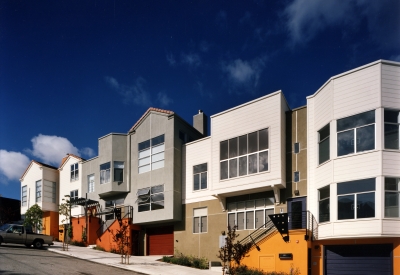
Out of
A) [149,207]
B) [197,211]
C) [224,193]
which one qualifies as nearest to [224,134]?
[224,193]

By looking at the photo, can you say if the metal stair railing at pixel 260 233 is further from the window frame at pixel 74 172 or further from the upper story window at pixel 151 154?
the window frame at pixel 74 172

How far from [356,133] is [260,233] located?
7.79 metres

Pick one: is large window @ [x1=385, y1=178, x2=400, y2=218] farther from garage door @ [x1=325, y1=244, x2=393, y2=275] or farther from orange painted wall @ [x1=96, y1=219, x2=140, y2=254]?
orange painted wall @ [x1=96, y1=219, x2=140, y2=254]

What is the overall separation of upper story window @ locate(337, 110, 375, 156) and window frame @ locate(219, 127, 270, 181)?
446cm

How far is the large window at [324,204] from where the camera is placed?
1895 centimetres

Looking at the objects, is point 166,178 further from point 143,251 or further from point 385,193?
point 385,193

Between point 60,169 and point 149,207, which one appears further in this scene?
point 60,169

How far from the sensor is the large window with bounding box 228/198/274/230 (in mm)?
22542

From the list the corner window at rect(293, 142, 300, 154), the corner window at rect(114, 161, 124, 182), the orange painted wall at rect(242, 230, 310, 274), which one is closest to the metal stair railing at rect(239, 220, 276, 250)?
the orange painted wall at rect(242, 230, 310, 274)

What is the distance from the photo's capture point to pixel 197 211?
2611 centimetres

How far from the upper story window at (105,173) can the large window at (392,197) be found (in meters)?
20.2

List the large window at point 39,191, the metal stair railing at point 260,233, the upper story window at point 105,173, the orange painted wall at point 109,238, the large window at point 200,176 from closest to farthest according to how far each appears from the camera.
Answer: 1. the metal stair railing at point 260,233
2. the large window at point 200,176
3. the orange painted wall at point 109,238
4. the upper story window at point 105,173
5. the large window at point 39,191

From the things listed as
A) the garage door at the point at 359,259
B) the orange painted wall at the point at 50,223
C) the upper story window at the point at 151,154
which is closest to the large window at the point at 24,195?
the orange painted wall at the point at 50,223

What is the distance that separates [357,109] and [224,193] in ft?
30.1
